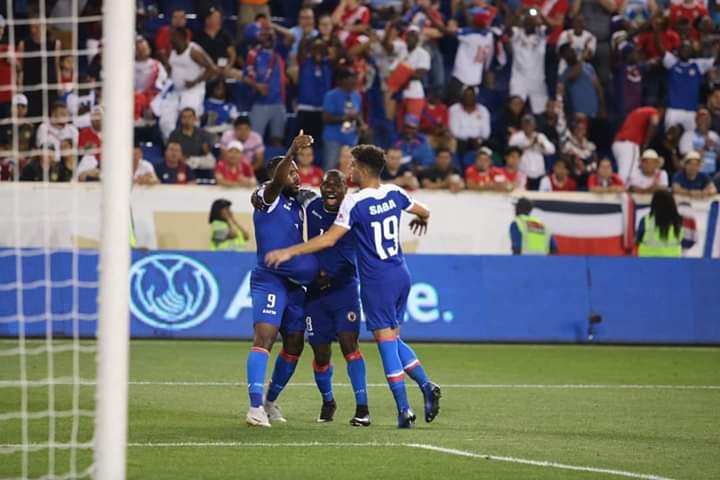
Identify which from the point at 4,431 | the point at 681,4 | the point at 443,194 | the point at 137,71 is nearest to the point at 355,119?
the point at 443,194

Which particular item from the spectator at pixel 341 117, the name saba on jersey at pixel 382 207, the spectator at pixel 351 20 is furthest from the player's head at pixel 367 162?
the spectator at pixel 351 20

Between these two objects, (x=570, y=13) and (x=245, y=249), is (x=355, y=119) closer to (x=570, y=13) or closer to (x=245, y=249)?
(x=245, y=249)

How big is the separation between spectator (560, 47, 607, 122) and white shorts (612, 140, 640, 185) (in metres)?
1.03

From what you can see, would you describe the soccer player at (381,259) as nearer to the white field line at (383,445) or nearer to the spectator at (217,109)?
the white field line at (383,445)

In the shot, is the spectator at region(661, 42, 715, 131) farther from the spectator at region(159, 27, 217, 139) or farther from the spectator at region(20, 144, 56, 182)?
the spectator at region(20, 144, 56, 182)

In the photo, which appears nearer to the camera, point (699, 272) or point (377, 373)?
point (377, 373)

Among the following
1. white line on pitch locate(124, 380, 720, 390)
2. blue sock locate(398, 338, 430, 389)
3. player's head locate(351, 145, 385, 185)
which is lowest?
white line on pitch locate(124, 380, 720, 390)

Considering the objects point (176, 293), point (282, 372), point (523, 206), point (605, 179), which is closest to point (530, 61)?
point (605, 179)

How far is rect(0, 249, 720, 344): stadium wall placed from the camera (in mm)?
18359

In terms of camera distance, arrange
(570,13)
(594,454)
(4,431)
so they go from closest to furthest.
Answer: (594,454) < (4,431) < (570,13)

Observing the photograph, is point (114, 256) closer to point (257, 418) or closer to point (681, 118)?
point (257, 418)

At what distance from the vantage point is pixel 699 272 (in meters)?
19.7

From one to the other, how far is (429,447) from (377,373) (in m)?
5.74

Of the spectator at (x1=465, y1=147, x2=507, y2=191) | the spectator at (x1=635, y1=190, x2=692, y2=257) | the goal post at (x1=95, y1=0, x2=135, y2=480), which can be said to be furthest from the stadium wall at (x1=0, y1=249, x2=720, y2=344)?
the goal post at (x1=95, y1=0, x2=135, y2=480)
